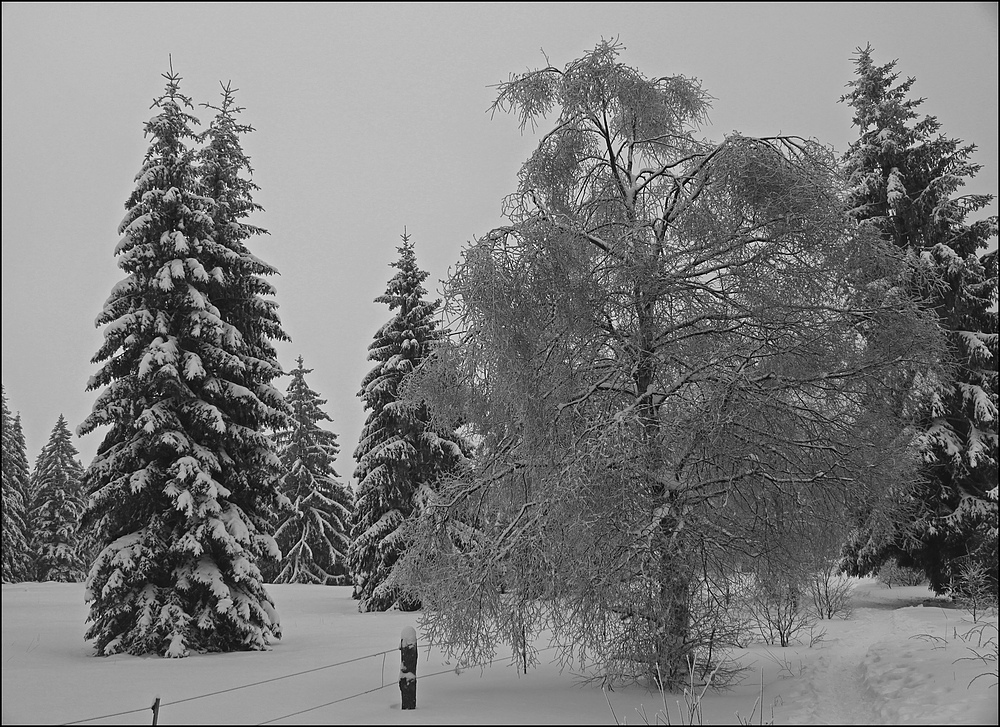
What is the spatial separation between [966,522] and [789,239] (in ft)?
30.0

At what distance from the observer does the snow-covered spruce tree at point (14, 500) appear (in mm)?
29188

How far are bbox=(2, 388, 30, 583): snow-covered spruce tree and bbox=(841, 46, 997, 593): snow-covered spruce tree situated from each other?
2988 cm

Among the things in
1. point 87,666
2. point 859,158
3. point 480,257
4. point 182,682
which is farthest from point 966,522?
point 87,666

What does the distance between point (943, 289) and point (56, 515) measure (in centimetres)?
3661

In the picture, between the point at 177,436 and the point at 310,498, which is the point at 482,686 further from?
the point at 310,498

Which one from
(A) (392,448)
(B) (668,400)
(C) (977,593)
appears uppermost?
(A) (392,448)

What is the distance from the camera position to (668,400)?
8.18 meters

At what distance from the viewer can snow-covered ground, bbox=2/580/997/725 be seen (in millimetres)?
6234

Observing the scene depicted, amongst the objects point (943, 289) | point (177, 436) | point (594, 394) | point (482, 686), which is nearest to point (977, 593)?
point (943, 289)

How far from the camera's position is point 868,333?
24.2ft

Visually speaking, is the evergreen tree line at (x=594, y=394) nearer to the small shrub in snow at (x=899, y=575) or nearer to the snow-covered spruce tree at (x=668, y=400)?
the snow-covered spruce tree at (x=668, y=400)

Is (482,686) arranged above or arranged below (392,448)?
below

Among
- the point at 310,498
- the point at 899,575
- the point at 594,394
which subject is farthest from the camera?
the point at 310,498

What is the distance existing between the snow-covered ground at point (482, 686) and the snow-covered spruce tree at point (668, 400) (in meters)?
0.62
